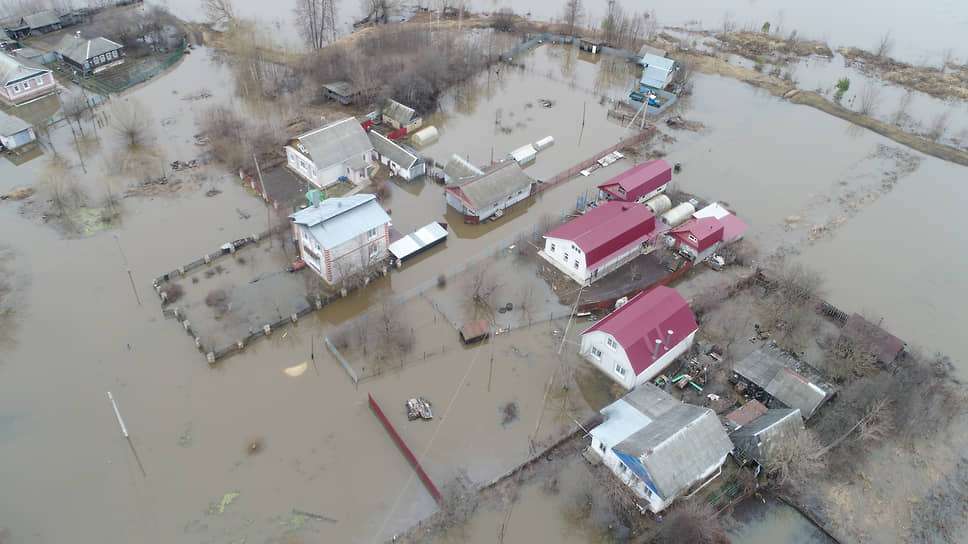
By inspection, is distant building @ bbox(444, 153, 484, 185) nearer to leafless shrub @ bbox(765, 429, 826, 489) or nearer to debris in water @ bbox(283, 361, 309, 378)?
debris in water @ bbox(283, 361, 309, 378)

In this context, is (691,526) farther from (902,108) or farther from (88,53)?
(88,53)

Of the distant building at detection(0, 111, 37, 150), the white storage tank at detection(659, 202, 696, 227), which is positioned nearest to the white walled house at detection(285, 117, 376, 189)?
the distant building at detection(0, 111, 37, 150)

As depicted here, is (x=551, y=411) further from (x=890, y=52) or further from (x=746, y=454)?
(x=890, y=52)

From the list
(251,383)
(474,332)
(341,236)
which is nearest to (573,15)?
(341,236)

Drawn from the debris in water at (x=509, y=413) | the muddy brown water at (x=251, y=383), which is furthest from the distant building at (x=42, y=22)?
the debris in water at (x=509, y=413)

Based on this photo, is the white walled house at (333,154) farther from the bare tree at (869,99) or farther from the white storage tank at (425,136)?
the bare tree at (869,99)

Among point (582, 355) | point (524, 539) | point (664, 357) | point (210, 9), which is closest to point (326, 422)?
point (524, 539)

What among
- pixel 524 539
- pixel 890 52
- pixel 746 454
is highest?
pixel 890 52
